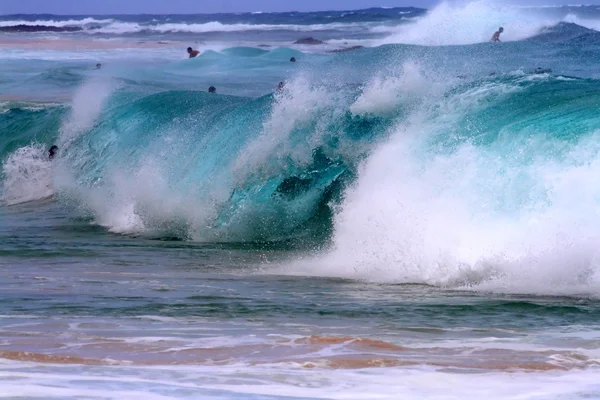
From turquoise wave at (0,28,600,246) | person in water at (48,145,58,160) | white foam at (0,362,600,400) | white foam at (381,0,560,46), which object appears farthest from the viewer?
white foam at (381,0,560,46)

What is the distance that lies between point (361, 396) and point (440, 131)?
5.67 meters

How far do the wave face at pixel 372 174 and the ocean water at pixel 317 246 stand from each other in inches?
1.0

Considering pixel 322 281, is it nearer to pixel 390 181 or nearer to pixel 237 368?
pixel 390 181

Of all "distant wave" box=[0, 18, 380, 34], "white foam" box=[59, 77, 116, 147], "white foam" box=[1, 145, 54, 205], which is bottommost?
"white foam" box=[1, 145, 54, 205]

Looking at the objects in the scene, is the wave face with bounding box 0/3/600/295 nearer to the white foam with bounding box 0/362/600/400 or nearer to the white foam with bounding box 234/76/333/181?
the white foam with bounding box 234/76/333/181

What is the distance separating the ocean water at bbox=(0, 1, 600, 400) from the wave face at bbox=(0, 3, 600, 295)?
0.03 meters

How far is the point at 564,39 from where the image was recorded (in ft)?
110

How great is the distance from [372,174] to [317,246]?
0.91m

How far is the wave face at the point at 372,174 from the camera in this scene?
906cm

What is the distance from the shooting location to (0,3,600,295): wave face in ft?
29.7

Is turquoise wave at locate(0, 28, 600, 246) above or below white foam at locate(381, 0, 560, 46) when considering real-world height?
below

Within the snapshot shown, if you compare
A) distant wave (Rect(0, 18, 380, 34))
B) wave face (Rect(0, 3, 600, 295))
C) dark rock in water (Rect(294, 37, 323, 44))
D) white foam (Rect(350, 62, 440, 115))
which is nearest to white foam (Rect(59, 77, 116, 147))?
wave face (Rect(0, 3, 600, 295))

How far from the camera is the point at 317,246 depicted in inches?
436

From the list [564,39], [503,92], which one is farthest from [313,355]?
[564,39]
